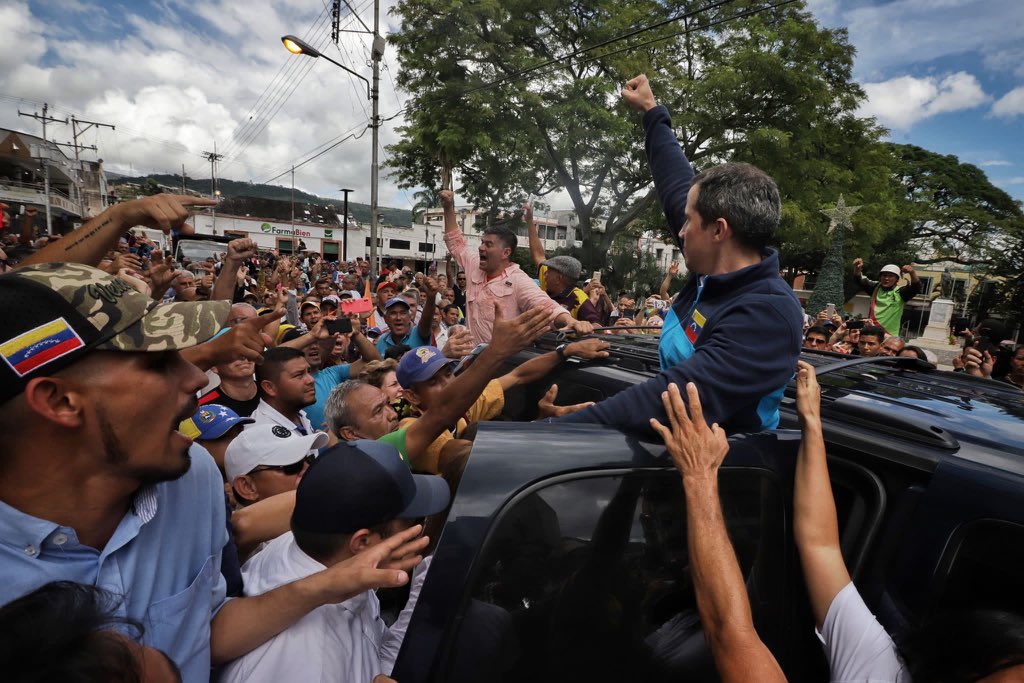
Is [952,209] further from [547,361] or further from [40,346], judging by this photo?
[40,346]

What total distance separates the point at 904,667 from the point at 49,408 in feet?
6.18

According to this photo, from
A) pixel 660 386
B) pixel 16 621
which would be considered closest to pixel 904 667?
pixel 660 386

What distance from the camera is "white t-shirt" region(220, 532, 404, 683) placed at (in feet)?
3.97

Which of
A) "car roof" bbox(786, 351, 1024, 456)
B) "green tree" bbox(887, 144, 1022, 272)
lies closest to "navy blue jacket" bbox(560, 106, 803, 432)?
"car roof" bbox(786, 351, 1024, 456)

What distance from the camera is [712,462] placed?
4.03ft

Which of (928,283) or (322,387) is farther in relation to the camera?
(928,283)

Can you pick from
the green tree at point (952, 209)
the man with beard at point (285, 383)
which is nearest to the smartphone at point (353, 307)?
the man with beard at point (285, 383)

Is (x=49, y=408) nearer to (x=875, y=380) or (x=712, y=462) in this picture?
(x=712, y=462)

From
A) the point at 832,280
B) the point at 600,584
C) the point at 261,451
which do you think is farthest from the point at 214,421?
Result: the point at 832,280

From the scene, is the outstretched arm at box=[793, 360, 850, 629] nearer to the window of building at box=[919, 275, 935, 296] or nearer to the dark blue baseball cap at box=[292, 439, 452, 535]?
the dark blue baseball cap at box=[292, 439, 452, 535]

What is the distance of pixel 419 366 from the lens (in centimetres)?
281

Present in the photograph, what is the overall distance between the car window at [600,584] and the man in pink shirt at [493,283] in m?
2.13

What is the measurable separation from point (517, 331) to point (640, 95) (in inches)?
50.3

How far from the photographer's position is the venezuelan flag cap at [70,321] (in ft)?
3.05
